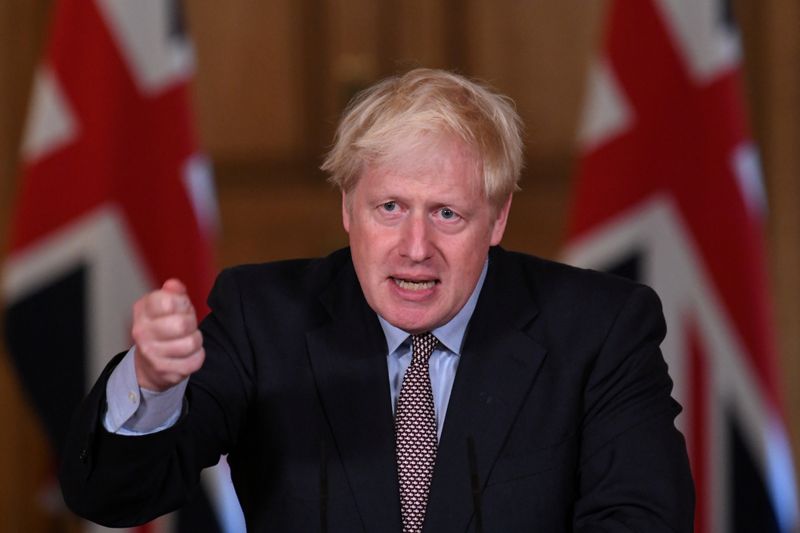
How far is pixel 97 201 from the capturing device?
12.1 ft

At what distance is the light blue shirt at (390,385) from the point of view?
1691 mm

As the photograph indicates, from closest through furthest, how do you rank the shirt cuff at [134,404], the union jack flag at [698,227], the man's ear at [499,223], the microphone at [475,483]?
the shirt cuff at [134,404] < the microphone at [475,483] < the man's ear at [499,223] < the union jack flag at [698,227]

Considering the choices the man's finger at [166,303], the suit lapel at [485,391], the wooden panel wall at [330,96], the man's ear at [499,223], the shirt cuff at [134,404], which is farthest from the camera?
the wooden panel wall at [330,96]

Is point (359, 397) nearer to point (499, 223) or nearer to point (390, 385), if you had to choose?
point (390, 385)

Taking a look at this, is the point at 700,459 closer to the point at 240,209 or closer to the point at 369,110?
the point at 240,209

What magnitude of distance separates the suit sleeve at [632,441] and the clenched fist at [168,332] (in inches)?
25.8

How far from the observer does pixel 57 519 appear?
165 inches

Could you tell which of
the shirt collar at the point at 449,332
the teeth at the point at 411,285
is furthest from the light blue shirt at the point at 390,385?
the teeth at the point at 411,285

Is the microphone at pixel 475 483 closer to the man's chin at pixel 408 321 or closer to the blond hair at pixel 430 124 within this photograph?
the man's chin at pixel 408 321

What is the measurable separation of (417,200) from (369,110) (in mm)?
162

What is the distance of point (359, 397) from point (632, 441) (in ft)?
1.36

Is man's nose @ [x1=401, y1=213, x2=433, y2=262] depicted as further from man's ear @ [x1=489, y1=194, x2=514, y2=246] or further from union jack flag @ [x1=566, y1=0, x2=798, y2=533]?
union jack flag @ [x1=566, y1=0, x2=798, y2=533]

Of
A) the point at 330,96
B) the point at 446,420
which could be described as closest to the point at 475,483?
the point at 446,420

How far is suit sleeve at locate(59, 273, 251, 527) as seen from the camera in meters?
1.73
